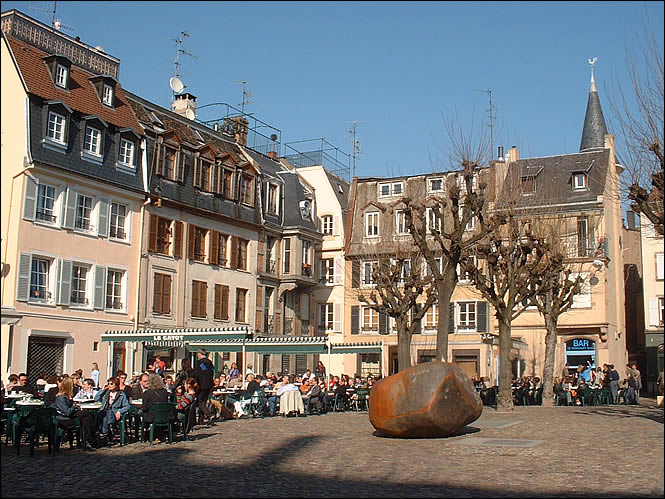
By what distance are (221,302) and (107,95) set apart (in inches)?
454

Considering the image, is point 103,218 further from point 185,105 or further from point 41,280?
point 185,105

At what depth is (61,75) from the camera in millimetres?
32875

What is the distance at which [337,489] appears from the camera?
10719mm

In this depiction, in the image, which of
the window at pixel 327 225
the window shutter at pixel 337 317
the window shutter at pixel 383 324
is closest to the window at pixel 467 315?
the window shutter at pixel 383 324

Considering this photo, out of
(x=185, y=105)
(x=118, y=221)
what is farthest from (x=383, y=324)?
(x=118, y=221)

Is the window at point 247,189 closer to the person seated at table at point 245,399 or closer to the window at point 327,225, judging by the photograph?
the window at point 327,225

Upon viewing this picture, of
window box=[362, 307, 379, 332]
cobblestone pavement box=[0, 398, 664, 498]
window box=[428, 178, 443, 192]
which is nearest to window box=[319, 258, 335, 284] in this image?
window box=[362, 307, 379, 332]

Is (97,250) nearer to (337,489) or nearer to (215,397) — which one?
(215,397)

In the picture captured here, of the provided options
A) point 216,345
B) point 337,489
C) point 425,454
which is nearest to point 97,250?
point 216,345

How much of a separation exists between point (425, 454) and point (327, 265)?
34.8 metres

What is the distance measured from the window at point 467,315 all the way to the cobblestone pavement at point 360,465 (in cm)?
2511

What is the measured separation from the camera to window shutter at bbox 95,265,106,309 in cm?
3296

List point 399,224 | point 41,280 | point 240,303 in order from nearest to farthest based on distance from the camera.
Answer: point 41,280 < point 240,303 < point 399,224

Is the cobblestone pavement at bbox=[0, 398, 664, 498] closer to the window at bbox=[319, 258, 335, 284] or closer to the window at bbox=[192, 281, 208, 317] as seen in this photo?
the window at bbox=[192, 281, 208, 317]
